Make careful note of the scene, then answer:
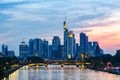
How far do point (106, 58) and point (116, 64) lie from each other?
2392cm

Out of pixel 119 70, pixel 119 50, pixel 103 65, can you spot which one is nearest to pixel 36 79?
pixel 119 70

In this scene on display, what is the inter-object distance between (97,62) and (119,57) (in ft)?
73.0

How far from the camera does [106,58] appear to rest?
18500 cm

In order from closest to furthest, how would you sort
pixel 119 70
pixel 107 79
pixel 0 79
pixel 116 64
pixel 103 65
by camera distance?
pixel 0 79 < pixel 107 79 < pixel 119 70 < pixel 116 64 < pixel 103 65

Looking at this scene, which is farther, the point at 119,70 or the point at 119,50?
the point at 119,50

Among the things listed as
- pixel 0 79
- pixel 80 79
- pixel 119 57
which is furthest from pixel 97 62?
pixel 0 79

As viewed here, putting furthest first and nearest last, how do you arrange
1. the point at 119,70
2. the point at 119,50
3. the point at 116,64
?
the point at 119,50, the point at 116,64, the point at 119,70

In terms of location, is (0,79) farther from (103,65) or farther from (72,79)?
(103,65)

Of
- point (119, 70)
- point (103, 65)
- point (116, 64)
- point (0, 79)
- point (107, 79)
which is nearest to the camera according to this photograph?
point (0, 79)

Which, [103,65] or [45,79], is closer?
[45,79]

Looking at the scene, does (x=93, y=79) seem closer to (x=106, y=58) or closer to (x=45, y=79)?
(x=45, y=79)

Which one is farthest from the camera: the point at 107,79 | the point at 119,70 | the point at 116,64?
the point at 116,64

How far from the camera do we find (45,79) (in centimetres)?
10100

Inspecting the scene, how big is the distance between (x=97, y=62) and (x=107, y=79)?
283ft
